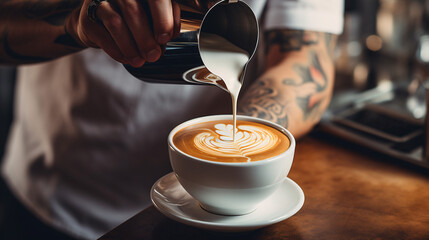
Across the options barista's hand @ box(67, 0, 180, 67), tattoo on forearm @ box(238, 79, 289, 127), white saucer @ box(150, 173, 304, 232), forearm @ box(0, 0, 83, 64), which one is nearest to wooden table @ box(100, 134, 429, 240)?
white saucer @ box(150, 173, 304, 232)

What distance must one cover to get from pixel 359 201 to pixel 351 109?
630 mm

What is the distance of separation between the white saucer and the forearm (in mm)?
664

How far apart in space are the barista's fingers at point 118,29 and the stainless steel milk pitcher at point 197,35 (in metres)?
0.07

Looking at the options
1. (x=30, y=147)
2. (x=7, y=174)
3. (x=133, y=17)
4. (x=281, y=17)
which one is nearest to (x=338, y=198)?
(x=133, y=17)

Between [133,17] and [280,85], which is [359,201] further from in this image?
[133,17]

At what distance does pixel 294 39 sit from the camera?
151cm

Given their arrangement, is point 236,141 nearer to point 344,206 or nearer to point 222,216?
point 222,216

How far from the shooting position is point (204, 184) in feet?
2.64

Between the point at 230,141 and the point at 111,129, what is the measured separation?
785 mm

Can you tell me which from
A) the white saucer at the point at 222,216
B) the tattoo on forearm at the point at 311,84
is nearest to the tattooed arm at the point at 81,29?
the white saucer at the point at 222,216

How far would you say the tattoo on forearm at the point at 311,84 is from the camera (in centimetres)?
139

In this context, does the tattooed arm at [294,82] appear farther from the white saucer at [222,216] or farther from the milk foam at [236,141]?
the white saucer at [222,216]

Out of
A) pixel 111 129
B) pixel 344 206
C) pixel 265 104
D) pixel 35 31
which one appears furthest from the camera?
pixel 111 129

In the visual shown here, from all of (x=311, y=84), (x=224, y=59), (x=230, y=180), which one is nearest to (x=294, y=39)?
(x=311, y=84)
